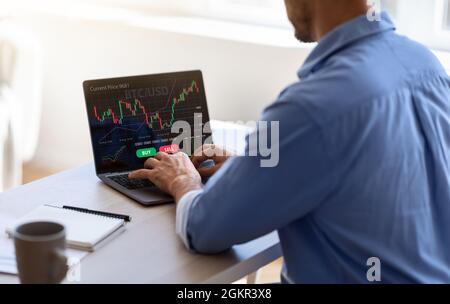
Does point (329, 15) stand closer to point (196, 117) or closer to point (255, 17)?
point (196, 117)

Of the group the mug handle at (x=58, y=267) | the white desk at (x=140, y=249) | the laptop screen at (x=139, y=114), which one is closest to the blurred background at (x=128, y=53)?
the laptop screen at (x=139, y=114)

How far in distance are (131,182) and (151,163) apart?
0.06 m

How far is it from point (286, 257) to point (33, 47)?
2.11 m

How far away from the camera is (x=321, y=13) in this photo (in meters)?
1.31

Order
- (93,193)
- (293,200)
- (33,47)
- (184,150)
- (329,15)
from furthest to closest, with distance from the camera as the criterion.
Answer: (33,47) → (184,150) → (93,193) → (329,15) → (293,200)

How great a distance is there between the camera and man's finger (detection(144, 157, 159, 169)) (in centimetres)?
160

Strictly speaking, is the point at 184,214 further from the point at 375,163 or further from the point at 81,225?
the point at 375,163

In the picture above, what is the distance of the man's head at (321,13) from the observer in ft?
4.25

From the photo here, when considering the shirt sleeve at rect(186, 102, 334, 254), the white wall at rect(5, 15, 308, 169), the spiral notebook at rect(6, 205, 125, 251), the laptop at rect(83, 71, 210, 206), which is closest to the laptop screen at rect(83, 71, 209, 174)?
the laptop at rect(83, 71, 210, 206)

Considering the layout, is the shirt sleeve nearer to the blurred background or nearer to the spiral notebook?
the spiral notebook

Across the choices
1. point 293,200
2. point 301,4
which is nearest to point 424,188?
point 293,200

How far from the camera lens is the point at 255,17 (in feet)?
10.3

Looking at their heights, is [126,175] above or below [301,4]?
below
